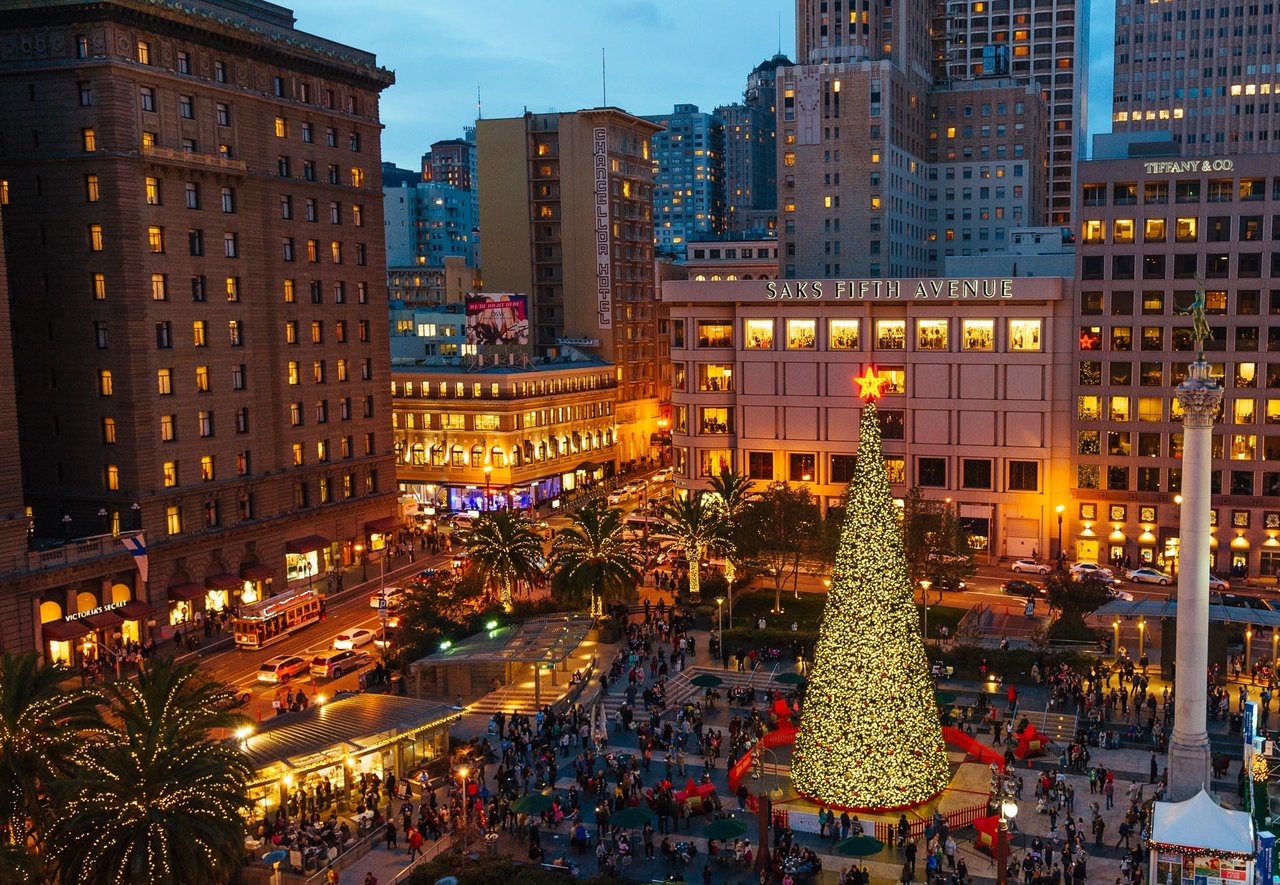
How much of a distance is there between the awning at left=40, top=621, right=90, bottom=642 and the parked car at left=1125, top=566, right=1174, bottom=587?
67682 mm

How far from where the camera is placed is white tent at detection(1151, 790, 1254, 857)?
34031 millimetres

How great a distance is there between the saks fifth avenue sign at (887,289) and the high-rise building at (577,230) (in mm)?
41212

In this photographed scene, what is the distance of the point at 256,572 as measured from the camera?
80.9m

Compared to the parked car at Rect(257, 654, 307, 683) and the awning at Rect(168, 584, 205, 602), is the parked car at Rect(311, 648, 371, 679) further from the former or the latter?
the awning at Rect(168, 584, 205, 602)

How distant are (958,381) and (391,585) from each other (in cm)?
4667

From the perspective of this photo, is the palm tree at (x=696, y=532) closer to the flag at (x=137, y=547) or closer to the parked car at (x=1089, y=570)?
the parked car at (x=1089, y=570)

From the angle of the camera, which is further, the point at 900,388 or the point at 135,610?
the point at 900,388

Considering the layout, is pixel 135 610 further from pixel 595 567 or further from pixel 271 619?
pixel 595 567

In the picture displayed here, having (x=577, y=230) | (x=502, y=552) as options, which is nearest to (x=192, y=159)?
(x=502, y=552)

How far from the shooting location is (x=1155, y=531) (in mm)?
90688

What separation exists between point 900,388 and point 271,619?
172ft

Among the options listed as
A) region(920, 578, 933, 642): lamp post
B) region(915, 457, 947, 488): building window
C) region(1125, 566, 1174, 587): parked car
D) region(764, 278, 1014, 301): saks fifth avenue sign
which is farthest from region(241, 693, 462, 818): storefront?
region(764, 278, 1014, 301): saks fifth avenue sign

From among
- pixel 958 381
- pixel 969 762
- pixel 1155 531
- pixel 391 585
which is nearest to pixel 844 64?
pixel 958 381

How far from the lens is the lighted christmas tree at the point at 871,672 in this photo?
137 feet
